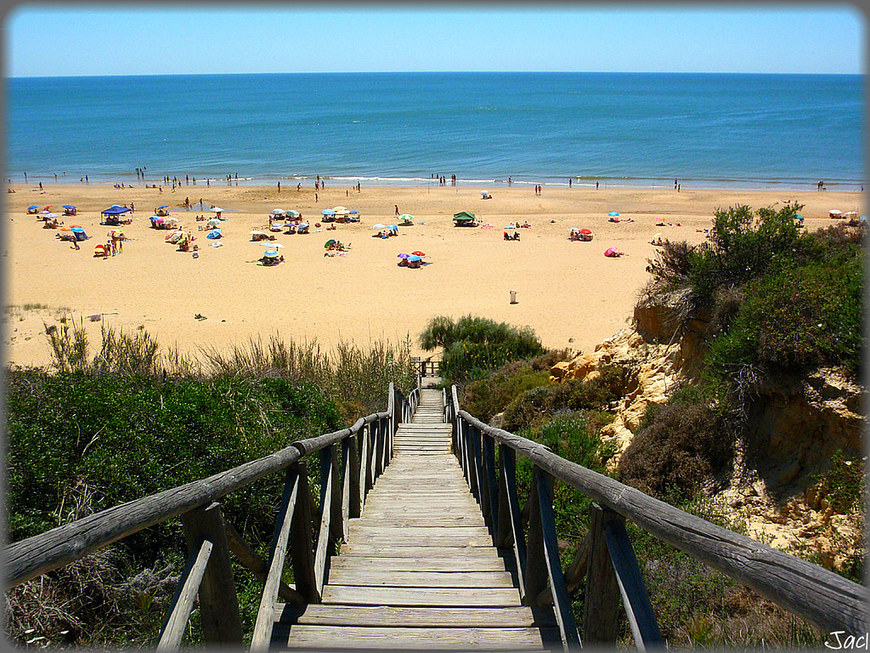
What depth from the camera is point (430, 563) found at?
12.7ft

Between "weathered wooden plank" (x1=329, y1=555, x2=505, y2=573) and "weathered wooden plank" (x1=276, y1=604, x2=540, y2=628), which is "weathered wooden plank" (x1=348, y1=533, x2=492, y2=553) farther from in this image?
"weathered wooden plank" (x1=276, y1=604, x2=540, y2=628)

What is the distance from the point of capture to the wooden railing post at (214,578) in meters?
2.17

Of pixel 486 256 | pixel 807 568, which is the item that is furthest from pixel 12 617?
pixel 486 256

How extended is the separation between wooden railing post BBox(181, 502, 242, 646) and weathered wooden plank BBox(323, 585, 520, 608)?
3.55 ft

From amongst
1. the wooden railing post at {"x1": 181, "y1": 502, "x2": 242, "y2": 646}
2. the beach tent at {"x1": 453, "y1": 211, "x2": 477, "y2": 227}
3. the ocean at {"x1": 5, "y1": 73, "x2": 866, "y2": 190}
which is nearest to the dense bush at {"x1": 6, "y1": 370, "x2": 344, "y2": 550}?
the wooden railing post at {"x1": 181, "y1": 502, "x2": 242, "y2": 646}

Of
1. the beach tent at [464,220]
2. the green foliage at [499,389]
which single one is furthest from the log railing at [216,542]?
the beach tent at [464,220]

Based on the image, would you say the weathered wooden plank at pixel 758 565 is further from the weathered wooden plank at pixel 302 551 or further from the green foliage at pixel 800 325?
the green foliage at pixel 800 325

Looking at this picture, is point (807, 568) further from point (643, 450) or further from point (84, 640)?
point (643, 450)

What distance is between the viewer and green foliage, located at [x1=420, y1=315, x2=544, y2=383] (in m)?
16.6

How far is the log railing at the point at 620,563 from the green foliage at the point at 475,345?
12212 mm

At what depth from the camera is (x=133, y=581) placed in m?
3.80

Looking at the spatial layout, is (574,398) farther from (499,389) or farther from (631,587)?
(631,587)

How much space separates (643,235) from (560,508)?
3175 centimetres

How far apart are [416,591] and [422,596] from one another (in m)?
0.08
